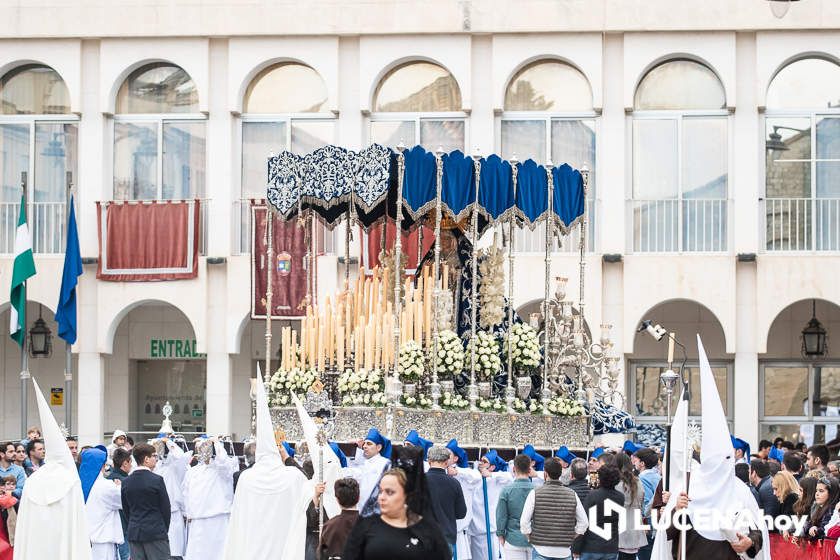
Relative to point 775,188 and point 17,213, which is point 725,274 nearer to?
point 775,188

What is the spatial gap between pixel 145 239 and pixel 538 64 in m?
7.74

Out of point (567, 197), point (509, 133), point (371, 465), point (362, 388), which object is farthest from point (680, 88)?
point (371, 465)

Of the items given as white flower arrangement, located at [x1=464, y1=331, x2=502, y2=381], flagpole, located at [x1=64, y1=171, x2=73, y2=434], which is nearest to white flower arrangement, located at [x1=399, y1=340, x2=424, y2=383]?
white flower arrangement, located at [x1=464, y1=331, x2=502, y2=381]

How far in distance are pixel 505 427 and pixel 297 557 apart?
7.37m

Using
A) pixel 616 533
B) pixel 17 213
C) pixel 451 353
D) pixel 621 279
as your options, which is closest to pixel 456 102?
pixel 621 279

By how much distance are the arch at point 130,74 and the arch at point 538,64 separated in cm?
552

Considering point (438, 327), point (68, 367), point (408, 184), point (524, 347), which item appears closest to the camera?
point (408, 184)

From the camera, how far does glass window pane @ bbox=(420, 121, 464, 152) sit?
29734mm

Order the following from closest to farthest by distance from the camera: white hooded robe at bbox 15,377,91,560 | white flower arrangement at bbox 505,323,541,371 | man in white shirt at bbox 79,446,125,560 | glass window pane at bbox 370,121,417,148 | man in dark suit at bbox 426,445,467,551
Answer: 1. white hooded robe at bbox 15,377,91,560
2. man in dark suit at bbox 426,445,467,551
3. man in white shirt at bbox 79,446,125,560
4. white flower arrangement at bbox 505,323,541,371
5. glass window pane at bbox 370,121,417,148

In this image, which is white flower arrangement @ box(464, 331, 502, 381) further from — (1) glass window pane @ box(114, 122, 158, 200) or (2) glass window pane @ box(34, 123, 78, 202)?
(2) glass window pane @ box(34, 123, 78, 202)

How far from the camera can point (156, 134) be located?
30.4 meters

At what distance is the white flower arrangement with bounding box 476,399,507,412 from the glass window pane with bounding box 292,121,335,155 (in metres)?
10.7

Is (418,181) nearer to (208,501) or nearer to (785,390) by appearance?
(208,501)

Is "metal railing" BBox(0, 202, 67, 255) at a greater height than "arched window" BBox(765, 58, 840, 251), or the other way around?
"arched window" BBox(765, 58, 840, 251)
